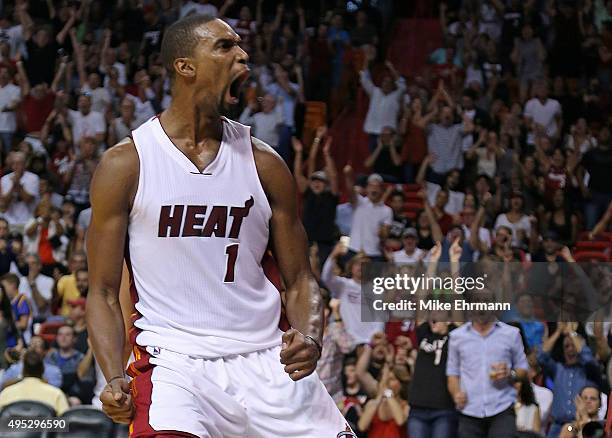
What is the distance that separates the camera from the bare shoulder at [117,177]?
366 cm

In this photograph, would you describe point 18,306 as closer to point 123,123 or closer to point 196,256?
point 123,123

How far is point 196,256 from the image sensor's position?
3676 mm

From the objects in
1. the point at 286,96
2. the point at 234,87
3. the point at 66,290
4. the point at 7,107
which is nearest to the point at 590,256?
the point at 286,96

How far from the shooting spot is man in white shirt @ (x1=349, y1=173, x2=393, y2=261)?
1118cm

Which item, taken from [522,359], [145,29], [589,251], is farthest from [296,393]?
[145,29]

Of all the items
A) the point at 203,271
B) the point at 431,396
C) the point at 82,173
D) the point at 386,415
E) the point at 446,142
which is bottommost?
the point at 386,415

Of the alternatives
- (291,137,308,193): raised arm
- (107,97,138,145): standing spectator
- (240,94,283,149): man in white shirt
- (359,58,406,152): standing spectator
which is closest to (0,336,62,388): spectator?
(291,137,308,193): raised arm

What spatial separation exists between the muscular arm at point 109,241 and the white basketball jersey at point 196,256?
4 centimetres

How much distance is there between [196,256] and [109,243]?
0.88ft

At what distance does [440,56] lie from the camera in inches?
587

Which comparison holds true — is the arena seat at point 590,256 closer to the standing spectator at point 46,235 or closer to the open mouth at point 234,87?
the standing spectator at point 46,235

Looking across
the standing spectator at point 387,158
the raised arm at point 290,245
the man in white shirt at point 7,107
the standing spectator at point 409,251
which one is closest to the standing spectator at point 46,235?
the man in white shirt at point 7,107

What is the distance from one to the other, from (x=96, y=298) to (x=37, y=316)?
6.83 m

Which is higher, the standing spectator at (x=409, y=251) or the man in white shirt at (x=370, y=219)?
the man in white shirt at (x=370, y=219)
